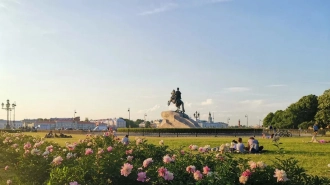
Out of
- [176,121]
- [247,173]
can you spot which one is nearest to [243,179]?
[247,173]

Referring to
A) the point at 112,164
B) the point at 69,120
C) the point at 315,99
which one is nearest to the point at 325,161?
the point at 112,164

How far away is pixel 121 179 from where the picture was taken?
5961mm

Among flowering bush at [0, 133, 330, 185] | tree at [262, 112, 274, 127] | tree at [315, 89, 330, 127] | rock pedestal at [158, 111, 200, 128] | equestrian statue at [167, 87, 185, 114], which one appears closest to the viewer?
flowering bush at [0, 133, 330, 185]

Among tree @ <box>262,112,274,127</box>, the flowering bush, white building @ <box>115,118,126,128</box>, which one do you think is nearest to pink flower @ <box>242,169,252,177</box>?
the flowering bush

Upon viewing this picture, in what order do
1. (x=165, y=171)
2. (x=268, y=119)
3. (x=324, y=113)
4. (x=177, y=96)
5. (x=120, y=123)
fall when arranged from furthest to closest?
1. (x=120, y=123)
2. (x=268, y=119)
3. (x=177, y=96)
4. (x=324, y=113)
5. (x=165, y=171)

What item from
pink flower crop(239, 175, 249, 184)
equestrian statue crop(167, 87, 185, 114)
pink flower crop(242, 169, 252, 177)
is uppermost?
equestrian statue crop(167, 87, 185, 114)

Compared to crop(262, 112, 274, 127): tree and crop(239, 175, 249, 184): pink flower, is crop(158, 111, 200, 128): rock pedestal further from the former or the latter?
crop(239, 175, 249, 184): pink flower

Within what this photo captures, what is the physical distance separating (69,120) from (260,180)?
17978 centimetres

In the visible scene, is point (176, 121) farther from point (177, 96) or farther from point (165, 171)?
point (165, 171)

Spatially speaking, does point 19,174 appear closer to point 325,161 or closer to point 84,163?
point 84,163

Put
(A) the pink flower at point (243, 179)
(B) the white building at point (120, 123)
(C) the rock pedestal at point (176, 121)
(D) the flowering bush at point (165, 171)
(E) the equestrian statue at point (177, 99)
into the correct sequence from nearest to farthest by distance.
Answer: (A) the pink flower at point (243, 179)
(D) the flowering bush at point (165, 171)
(C) the rock pedestal at point (176, 121)
(E) the equestrian statue at point (177, 99)
(B) the white building at point (120, 123)

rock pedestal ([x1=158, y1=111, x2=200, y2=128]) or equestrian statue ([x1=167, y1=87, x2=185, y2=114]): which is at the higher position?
equestrian statue ([x1=167, y1=87, x2=185, y2=114])

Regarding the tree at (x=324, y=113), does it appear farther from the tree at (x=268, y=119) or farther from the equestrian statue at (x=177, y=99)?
the tree at (x=268, y=119)

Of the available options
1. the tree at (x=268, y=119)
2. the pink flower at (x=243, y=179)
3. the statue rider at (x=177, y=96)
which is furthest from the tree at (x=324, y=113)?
the pink flower at (x=243, y=179)
